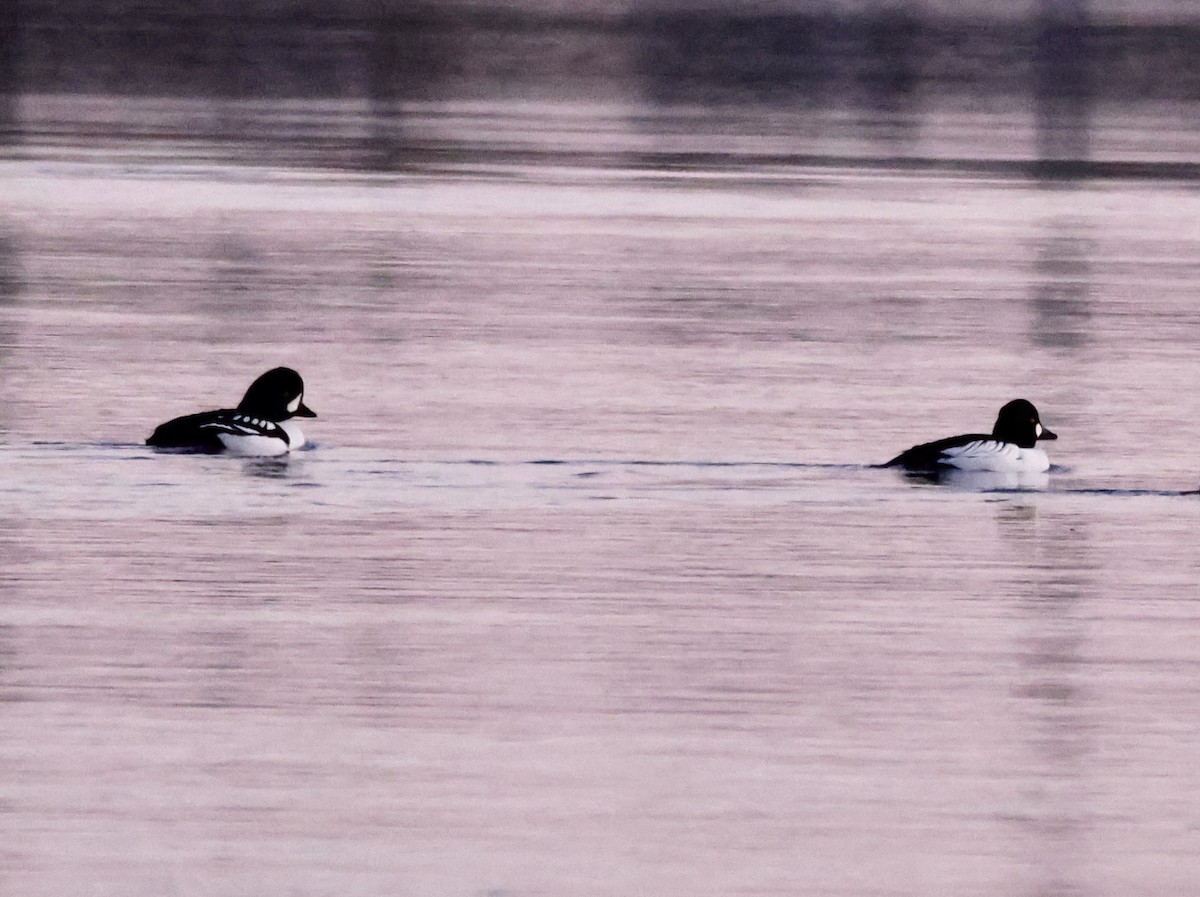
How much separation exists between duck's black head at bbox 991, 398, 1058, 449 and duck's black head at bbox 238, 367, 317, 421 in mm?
2763

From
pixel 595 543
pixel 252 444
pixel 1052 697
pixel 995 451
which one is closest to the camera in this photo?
pixel 1052 697

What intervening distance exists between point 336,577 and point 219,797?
2525mm

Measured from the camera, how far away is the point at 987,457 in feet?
36.2

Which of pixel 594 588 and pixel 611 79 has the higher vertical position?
pixel 611 79

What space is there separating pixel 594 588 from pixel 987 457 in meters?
2.65

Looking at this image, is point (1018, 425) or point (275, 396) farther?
point (275, 396)

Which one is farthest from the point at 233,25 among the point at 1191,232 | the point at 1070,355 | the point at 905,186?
the point at 1070,355

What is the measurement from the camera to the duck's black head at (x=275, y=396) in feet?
37.8

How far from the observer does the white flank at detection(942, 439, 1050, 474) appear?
1102 centimetres

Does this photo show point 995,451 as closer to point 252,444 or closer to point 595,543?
point 595,543

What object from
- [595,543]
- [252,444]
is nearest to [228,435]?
[252,444]

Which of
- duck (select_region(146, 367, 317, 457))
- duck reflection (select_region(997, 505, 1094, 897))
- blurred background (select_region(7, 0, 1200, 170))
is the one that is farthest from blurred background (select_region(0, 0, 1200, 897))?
blurred background (select_region(7, 0, 1200, 170))

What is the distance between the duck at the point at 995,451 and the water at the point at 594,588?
134 millimetres

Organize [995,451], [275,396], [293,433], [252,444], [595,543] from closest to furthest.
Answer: [595,543], [995,451], [252,444], [293,433], [275,396]
